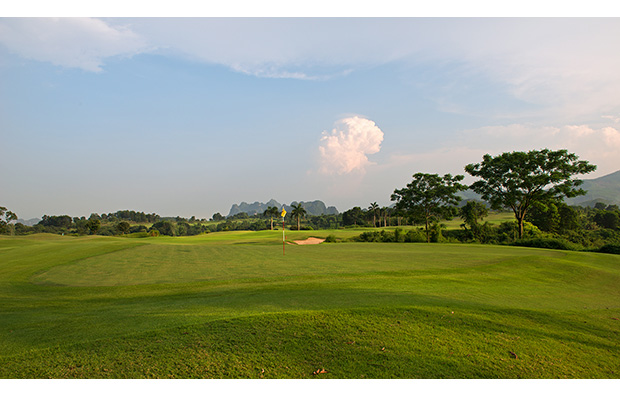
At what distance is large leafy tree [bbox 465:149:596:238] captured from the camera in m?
42.0

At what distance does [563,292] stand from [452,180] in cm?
4449

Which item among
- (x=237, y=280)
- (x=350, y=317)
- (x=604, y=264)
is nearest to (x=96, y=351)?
(x=350, y=317)

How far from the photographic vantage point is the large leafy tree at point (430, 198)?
5306 centimetres

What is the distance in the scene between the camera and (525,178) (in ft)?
143

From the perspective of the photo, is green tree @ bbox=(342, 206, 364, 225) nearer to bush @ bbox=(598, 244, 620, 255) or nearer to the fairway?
bush @ bbox=(598, 244, 620, 255)

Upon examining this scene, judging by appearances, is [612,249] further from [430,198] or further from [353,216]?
[353,216]

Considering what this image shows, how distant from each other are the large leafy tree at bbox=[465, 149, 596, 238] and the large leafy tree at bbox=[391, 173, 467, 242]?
558 cm

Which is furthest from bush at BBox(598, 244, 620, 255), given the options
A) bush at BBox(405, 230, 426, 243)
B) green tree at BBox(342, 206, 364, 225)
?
green tree at BBox(342, 206, 364, 225)

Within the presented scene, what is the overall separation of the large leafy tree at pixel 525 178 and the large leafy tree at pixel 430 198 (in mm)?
5578

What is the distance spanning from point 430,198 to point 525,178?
13.8 m

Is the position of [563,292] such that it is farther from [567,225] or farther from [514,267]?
[567,225]

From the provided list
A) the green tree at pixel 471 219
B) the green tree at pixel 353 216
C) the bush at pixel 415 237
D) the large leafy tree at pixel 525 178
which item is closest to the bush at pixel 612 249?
the large leafy tree at pixel 525 178

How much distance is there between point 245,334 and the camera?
581 cm

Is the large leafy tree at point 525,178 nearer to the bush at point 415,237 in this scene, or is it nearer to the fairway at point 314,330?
the bush at point 415,237
